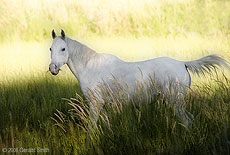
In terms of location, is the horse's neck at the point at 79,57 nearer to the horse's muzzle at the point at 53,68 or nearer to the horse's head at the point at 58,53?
the horse's head at the point at 58,53

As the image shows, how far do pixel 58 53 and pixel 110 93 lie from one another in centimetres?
94

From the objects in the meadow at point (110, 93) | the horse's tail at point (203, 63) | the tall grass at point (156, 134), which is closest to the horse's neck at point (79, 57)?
the meadow at point (110, 93)

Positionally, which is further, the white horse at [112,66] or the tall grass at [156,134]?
the white horse at [112,66]

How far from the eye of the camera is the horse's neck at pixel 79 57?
376 centimetres

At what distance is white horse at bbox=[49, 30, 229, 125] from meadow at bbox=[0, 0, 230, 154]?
0.26 meters

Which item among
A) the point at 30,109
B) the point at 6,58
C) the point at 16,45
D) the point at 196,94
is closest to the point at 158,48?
the point at 6,58

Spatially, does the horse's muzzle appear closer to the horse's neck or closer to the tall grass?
the horse's neck

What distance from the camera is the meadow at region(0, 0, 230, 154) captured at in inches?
109

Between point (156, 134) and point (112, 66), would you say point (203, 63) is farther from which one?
point (156, 134)

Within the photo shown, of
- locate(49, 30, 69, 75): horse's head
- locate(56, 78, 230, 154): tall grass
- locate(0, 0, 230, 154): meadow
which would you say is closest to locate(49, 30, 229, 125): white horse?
locate(49, 30, 69, 75): horse's head

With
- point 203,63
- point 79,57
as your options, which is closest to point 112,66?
point 79,57

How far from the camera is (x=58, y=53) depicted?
3.62 meters

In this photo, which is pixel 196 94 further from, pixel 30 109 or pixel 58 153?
pixel 30 109

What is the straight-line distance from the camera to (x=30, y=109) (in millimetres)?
4238
